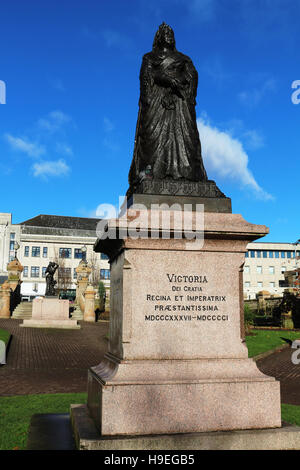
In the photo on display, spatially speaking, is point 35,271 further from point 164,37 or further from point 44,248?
point 164,37

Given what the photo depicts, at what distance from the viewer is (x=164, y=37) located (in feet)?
20.2

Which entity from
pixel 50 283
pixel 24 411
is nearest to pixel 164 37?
pixel 24 411

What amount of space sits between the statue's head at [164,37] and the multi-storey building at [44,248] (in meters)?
69.7

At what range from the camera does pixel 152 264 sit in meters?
4.84

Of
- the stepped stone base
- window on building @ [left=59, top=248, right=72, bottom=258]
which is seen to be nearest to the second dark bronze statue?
the stepped stone base

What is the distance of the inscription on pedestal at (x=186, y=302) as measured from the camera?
4.76 m

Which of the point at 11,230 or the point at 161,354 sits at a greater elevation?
the point at 11,230

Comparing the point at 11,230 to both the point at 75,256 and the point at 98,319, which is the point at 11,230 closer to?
the point at 75,256

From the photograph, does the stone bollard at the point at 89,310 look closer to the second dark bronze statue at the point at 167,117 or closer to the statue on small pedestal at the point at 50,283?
the statue on small pedestal at the point at 50,283

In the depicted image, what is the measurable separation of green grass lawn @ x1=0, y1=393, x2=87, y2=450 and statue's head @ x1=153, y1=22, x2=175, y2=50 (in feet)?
18.5

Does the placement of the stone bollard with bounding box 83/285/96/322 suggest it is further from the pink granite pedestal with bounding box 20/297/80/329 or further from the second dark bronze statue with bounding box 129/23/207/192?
the second dark bronze statue with bounding box 129/23/207/192

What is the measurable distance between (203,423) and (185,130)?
3.65 m
